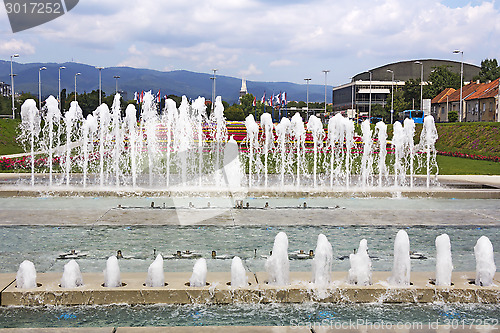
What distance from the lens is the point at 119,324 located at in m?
6.01

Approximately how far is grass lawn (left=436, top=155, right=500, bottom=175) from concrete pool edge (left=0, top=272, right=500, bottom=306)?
65.8 ft

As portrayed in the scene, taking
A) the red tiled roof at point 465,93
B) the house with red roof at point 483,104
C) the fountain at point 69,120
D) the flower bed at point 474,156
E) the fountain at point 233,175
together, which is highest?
the red tiled roof at point 465,93

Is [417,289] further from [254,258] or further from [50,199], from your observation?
[50,199]

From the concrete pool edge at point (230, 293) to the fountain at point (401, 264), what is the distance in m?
0.12

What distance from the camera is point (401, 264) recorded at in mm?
7066

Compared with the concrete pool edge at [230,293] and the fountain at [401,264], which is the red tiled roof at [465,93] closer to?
the fountain at [401,264]

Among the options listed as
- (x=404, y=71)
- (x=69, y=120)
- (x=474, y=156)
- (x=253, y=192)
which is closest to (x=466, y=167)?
(x=474, y=156)

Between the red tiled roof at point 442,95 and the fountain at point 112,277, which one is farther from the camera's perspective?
the red tiled roof at point 442,95

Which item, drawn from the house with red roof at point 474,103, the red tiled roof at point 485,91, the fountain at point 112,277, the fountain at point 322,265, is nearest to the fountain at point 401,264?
the fountain at point 322,265

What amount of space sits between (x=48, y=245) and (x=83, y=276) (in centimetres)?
321

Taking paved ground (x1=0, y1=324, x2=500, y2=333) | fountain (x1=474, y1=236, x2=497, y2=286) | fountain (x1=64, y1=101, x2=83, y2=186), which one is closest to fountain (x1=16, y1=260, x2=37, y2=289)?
paved ground (x1=0, y1=324, x2=500, y2=333)

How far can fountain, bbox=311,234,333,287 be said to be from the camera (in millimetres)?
6887

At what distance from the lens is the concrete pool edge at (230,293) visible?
6.53m

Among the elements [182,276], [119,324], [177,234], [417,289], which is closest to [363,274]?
[417,289]
